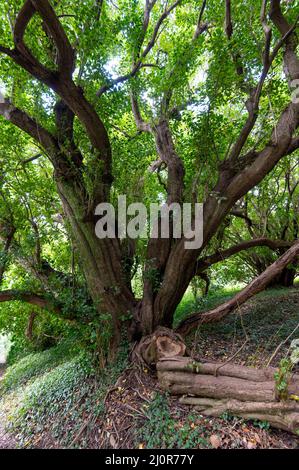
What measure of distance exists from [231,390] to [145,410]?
0.92 m

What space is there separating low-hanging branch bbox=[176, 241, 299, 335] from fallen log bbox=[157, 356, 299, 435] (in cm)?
87

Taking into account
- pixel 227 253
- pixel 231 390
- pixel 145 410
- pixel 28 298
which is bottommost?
pixel 145 410

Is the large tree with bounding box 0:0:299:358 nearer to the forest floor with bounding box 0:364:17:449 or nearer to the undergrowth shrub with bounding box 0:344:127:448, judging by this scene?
the undergrowth shrub with bounding box 0:344:127:448

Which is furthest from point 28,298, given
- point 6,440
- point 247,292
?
point 247,292

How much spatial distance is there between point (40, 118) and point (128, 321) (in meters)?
3.20

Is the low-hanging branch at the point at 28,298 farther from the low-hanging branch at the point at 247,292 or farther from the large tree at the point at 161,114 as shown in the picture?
the low-hanging branch at the point at 247,292

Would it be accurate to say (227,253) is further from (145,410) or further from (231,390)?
(145,410)

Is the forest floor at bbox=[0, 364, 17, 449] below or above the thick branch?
below

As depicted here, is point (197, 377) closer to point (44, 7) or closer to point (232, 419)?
point (232, 419)

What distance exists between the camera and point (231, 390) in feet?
7.79

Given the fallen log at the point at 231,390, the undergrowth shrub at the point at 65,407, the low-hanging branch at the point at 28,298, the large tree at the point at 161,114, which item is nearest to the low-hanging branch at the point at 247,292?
the large tree at the point at 161,114

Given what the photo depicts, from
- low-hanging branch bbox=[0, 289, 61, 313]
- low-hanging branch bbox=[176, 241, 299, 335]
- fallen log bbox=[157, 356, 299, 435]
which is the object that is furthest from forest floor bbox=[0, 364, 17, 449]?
low-hanging branch bbox=[176, 241, 299, 335]

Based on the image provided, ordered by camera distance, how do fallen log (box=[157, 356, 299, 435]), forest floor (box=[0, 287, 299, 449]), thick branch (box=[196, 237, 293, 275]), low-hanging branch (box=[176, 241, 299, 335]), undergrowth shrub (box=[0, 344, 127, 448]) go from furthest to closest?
thick branch (box=[196, 237, 293, 275]) → low-hanging branch (box=[176, 241, 299, 335]) → undergrowth shrub (box=[0, 344, 127, 448]) → forest floor (box=[0, 287, 299, 449]) → fallen log (box=[157, 356, 299, 435])

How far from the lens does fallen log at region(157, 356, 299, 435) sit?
2035 mm
